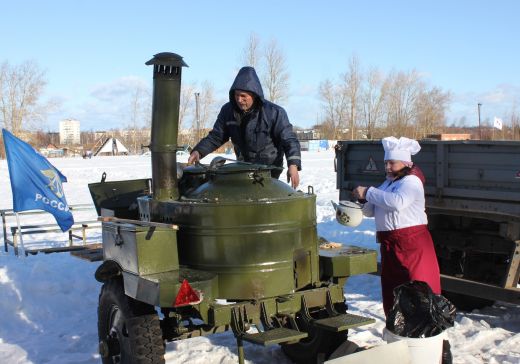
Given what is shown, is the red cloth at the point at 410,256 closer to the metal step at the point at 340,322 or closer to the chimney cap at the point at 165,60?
the metal step at the point at 340,322

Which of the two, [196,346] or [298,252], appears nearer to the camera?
[298,252]

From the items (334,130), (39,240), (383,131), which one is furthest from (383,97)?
(39,240)

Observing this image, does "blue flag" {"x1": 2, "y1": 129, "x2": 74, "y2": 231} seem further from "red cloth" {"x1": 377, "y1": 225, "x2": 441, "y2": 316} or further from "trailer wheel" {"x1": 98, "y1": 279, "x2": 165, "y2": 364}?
"red cloth" {"x1": 377, "y1": 225, "x2": 441, "y2": 316}

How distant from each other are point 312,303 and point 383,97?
54.3 m

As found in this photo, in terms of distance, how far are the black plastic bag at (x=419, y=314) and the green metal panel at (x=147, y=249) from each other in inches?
56.5

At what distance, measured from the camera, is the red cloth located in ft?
15.2

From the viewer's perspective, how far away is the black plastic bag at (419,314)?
3.73m

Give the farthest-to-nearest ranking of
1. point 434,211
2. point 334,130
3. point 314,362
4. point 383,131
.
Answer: point 334,130 → point 383,131 → point 434,211 → point 314,362

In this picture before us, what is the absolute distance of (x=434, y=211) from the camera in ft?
21.3

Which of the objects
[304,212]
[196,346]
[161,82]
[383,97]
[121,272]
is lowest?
[196,346]

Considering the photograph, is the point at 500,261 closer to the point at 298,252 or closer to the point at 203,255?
the point at 298,252

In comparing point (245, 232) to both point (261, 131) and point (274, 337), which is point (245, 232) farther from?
point (261, 131)

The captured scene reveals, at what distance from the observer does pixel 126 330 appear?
14.1ft

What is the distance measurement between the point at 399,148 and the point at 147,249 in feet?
6.28
